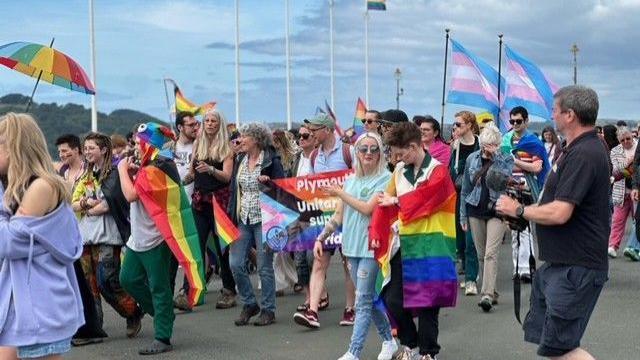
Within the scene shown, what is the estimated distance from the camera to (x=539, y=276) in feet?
17.3

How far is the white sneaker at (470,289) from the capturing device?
33.0ft

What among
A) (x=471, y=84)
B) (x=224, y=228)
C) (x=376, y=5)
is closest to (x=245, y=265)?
(x=224, y=228)

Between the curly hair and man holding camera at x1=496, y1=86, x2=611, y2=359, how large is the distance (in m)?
3.97

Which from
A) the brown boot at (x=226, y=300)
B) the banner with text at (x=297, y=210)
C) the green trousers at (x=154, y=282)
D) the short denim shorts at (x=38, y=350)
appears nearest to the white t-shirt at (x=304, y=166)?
the banner with text at (x=297, y=210)

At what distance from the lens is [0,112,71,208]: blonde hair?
4629mm

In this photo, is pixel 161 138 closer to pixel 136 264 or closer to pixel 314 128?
pixel 136 264

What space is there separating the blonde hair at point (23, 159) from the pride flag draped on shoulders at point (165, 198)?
114 inches

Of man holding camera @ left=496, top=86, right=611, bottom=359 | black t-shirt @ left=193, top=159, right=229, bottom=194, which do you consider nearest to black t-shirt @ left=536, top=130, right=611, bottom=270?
man holding camera @ left=496, top=86, right=611, bottom=359

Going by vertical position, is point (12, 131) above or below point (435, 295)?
above

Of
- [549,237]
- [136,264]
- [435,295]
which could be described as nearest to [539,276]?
[549,237]

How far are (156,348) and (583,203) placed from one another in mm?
4001

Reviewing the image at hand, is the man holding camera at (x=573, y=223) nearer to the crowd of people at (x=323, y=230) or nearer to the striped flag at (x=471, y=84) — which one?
the crowd of people at (x=323, y=230)

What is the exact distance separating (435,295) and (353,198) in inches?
37.9

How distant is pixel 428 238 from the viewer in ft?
21.4
